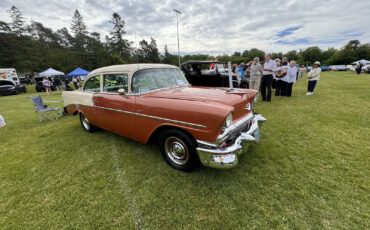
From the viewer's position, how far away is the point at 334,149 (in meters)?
3.02

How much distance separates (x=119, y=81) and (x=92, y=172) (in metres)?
1.76

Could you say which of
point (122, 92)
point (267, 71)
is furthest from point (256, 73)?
point (122, 92)

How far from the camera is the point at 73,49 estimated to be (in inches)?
1918

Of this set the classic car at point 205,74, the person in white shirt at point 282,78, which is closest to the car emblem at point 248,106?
the classic car at point 205,74

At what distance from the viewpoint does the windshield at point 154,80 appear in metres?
2.89

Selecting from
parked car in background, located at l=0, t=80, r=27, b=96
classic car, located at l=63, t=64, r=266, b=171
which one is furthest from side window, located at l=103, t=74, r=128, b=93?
parked car in background, located at l=0, t=80, r=27, b=96

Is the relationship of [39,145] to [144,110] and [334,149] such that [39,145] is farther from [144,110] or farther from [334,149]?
[334,149]

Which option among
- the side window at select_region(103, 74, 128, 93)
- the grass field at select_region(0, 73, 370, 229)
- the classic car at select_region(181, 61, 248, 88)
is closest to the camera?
the grass field at select_region(0, 73, 370, 229)

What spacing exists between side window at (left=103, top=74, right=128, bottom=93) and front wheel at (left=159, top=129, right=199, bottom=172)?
4.24 feet

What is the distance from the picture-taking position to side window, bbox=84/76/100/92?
11.9 feet

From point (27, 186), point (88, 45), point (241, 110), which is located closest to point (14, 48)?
point (88, 45)

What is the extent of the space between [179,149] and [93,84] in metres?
2.81

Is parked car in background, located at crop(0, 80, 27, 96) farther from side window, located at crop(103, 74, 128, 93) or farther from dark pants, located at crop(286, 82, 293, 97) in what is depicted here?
dark pants, located at crop(286, 82, 293, 97)

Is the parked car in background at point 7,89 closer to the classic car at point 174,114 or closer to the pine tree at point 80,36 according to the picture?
the classic car at point 174,114
